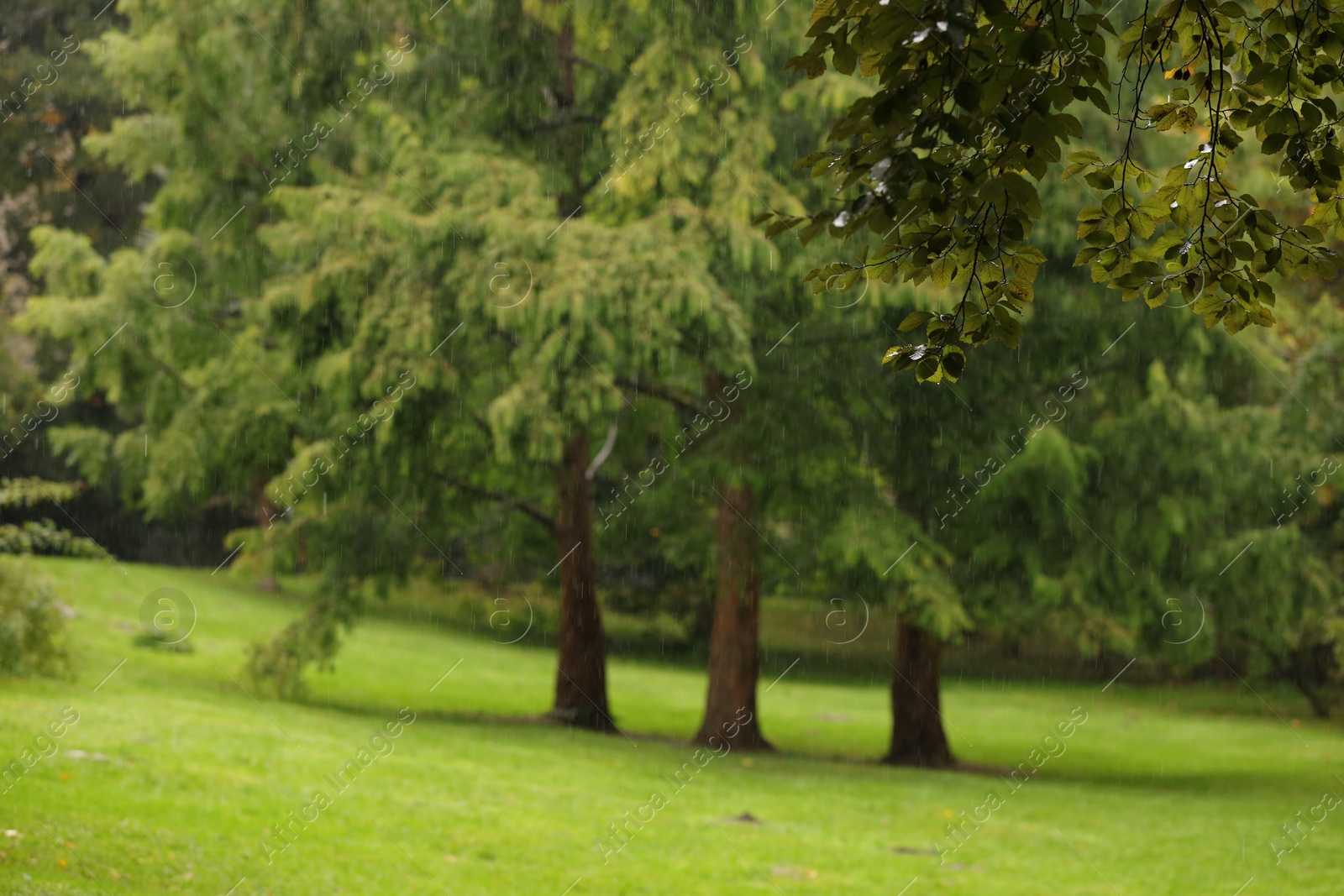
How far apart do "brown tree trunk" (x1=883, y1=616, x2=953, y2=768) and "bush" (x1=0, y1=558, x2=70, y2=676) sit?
899 cm

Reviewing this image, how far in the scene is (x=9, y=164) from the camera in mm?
23250

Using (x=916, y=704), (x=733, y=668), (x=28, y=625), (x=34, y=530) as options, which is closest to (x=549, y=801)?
(x=733, y=668)

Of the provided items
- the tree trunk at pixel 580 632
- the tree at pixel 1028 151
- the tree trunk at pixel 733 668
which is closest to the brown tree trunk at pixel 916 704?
the tree trunk at pixel 733 668

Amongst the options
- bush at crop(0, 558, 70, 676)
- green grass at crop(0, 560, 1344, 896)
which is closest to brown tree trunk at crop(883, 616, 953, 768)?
green grass at crop(0, 560, 1344, 896)

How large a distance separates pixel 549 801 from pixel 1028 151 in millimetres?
8825

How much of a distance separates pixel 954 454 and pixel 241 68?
896 cm

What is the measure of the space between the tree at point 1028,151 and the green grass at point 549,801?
583cm

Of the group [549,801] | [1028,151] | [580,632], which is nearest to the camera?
[1028,151]

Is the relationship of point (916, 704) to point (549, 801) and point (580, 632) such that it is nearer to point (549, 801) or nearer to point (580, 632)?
point (580, 632)

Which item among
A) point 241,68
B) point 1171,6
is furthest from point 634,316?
point 1171,6

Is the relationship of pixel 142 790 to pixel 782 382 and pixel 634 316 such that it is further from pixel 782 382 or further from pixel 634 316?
pixel 782 382

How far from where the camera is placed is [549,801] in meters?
10.9

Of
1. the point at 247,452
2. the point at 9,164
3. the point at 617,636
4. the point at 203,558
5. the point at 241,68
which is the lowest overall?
the point at 617,636

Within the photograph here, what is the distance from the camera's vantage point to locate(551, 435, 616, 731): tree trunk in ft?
51.8
